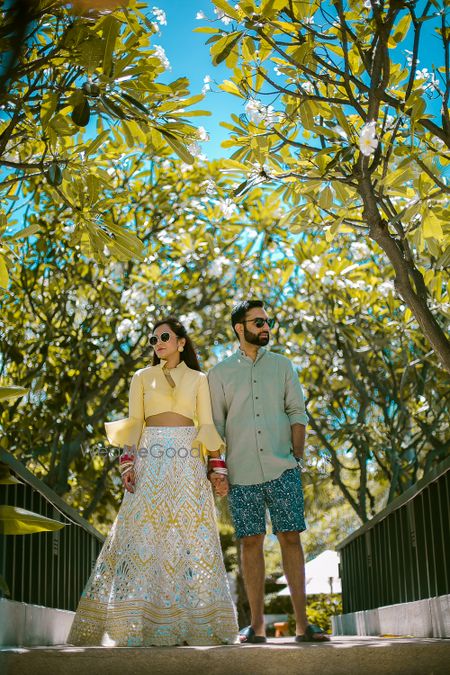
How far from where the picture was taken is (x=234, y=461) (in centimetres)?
490

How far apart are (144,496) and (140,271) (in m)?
6.33

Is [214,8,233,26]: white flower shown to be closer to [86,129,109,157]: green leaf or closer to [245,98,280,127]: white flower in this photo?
[245,98,280,127]: white flower

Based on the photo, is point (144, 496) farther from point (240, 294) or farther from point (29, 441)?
point (240, 294)

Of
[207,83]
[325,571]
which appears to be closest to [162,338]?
[207,83]

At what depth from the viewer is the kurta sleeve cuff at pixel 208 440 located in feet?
15.5

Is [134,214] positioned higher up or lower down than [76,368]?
higher up

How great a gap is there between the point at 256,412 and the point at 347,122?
1737 millimetres

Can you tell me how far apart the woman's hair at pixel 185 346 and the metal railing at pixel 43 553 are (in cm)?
108

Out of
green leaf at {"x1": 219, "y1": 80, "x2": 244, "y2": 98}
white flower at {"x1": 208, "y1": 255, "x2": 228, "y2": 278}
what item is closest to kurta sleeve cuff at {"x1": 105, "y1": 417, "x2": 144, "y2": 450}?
green leaf at {"x1": 219, "y1": 80, "x2": 244, "y2": 98}

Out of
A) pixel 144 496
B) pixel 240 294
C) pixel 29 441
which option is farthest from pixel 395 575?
pixel 240 294

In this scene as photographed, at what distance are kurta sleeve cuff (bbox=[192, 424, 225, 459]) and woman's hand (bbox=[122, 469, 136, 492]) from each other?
37 centimetres

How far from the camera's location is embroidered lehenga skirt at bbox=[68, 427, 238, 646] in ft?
13.9

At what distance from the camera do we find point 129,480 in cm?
463

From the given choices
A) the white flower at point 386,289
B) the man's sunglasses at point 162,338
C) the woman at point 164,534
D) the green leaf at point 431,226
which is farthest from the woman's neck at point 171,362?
the white flower at point 386,289
